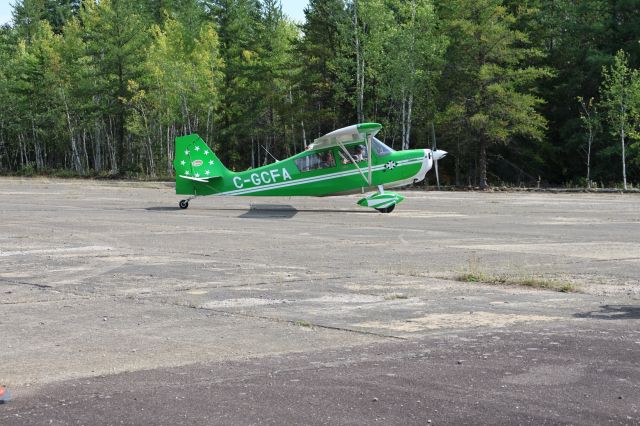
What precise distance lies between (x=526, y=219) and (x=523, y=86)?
34317 mm

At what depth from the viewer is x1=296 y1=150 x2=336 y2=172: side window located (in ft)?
93.1

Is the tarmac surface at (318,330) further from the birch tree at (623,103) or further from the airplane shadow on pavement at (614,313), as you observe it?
the birch tree at (623,103)

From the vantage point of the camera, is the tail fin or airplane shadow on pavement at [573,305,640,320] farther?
the tail fin

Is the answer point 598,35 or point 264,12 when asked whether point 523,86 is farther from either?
point 264,12

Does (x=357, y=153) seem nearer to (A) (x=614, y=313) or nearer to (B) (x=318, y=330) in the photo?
(A) (x=614, y=313)

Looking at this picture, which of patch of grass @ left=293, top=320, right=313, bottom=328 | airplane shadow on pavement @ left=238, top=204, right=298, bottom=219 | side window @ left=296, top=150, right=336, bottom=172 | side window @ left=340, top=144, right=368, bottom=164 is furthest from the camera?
side window @ left=296, top=150, right=336, bottom=172

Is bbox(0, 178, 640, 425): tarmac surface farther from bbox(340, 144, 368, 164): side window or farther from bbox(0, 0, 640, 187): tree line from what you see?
bbox(0, 0, 640, 187): tree line

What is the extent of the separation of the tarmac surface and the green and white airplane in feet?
29.7

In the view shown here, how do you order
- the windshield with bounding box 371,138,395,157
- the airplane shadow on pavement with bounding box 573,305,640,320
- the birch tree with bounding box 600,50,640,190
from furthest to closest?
the birch tree with bounding box 600,50,640,190
the windshield with bounding box 371,138,395,157
the airplane shadow on pavement with bounding box 573,305,640,320

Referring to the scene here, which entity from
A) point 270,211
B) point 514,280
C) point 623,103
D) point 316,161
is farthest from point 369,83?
point 514,280

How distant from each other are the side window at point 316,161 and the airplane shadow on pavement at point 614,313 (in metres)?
19.1

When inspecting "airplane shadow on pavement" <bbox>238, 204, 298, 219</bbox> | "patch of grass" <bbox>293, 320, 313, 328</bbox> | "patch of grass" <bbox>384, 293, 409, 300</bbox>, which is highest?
"airplane shadow on pavement" <bbox>238, 204, 298, 219</bbox>

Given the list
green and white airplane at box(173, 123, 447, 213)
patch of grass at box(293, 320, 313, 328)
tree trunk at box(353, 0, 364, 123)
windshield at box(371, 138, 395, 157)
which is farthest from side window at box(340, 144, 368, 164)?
tree trunk at box(353, 0, 364, 123)

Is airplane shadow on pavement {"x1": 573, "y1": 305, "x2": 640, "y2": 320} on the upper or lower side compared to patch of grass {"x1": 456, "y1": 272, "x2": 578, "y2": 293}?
lower
